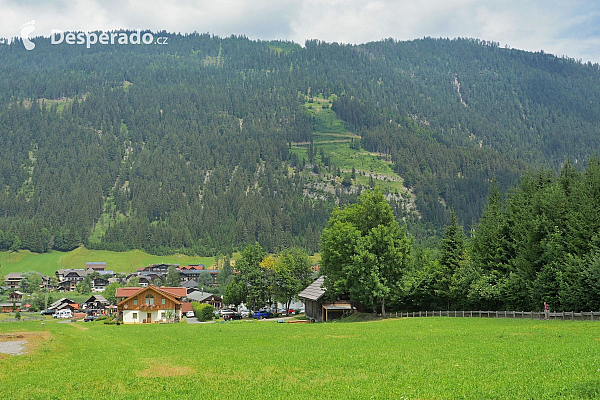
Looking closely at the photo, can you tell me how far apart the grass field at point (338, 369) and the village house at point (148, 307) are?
6202 cm

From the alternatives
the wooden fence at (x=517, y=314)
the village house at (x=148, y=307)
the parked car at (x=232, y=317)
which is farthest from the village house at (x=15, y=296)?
the wooden fence at (x=517, y=314)

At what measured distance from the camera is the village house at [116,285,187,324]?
9375 centimetres

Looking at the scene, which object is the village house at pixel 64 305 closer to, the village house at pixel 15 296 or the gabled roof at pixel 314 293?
the village house at pixel 15 296

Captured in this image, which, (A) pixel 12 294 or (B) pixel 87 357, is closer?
(B) pixel 87 357

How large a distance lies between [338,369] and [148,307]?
3101 inches

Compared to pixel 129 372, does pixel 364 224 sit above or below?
above

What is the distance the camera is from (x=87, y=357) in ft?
96.4

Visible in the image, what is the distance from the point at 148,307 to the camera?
3723 inches

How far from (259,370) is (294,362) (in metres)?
2.38

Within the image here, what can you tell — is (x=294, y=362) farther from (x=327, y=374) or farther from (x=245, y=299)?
(x=245, y=299)

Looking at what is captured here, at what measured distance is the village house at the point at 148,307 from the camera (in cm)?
9375

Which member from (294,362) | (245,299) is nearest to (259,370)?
(294,362)

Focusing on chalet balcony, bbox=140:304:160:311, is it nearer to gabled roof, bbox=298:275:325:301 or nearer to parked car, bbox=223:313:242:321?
parked car, bbox=223:313:242:321

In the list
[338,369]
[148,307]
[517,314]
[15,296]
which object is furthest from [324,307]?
[15,296]
